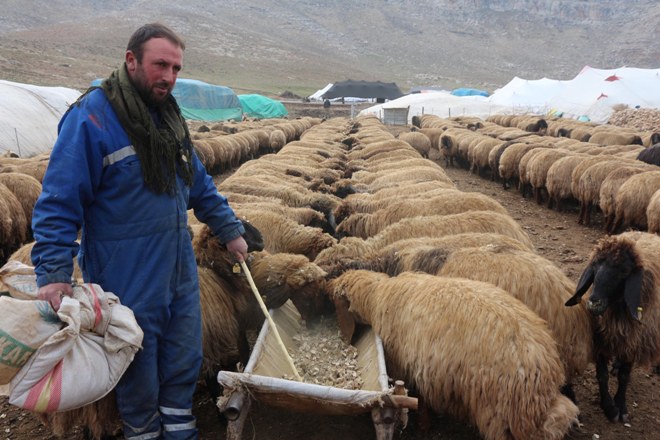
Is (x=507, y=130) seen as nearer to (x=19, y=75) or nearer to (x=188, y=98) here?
(x=188, y=98)

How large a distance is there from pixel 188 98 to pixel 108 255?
114 feet

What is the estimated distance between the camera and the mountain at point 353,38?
70.7 meters

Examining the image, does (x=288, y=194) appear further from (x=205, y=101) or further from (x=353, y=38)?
(x=353, y=38)

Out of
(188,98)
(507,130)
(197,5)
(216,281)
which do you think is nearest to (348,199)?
(216,281)

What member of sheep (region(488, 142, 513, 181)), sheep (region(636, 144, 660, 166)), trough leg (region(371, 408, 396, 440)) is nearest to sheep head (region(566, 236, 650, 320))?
trough leg (region(371, 408, 396, 440))

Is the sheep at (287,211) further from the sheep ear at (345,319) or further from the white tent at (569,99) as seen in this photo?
the white tent at (569,99)

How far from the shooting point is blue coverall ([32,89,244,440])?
7.29 ft

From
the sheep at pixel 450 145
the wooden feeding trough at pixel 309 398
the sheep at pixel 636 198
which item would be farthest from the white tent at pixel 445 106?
the wooden feeding trough at pixel 309 398

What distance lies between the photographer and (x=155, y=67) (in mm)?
2430

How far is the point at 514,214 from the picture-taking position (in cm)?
1085

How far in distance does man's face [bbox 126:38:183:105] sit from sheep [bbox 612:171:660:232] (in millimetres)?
8105

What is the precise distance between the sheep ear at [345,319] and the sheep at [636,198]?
6423 millimetres

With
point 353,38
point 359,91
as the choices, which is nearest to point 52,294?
point 359,91

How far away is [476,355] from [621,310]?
151 centimetres
